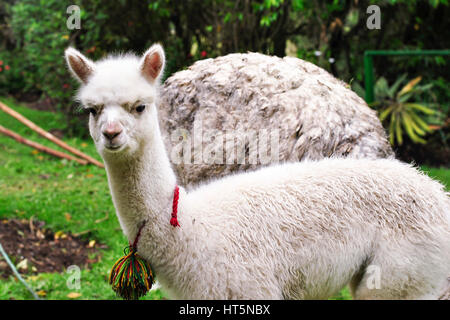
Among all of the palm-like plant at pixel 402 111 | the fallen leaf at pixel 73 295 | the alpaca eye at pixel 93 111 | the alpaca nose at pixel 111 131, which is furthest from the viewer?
the palm-like plant at pixel 402 111

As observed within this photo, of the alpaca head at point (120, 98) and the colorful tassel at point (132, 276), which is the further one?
the colorful tassel at point (132, 276)

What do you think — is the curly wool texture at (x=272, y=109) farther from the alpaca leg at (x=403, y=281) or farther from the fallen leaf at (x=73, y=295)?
the fallen leaf at (x=73, y=295)

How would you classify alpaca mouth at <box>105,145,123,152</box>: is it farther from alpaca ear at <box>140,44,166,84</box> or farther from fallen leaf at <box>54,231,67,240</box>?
fallen leaf at <box>54,231,67,240</box>

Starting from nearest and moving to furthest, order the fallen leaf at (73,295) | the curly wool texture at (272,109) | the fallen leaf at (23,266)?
the curly wool texture at (272,109) → the fallen leaf at (73,295) → the fallen leaf at (23,266)

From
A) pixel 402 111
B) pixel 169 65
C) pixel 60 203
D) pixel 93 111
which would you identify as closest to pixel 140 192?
pixel 93 111

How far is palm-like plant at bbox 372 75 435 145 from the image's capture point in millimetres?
6523

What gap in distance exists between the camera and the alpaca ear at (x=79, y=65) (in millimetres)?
1984

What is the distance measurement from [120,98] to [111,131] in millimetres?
145

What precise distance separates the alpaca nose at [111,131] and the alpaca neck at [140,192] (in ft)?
0.67

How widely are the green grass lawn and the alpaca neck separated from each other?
1774mm

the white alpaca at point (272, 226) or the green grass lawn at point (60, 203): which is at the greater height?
the white alpaca at point (272, 226)

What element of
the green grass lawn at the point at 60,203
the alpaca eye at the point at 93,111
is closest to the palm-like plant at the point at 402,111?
the green grass lawn at the point at 60,203

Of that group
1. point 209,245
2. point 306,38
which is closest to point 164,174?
point 209,245
